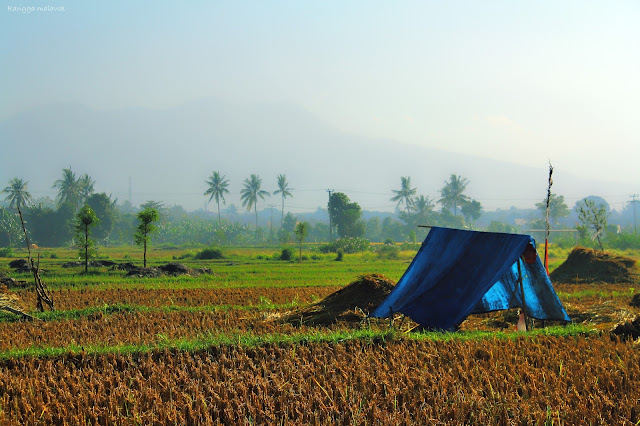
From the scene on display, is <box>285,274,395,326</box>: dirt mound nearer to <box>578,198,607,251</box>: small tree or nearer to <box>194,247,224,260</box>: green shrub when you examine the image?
<box>578,198,607,251</box>: small tree

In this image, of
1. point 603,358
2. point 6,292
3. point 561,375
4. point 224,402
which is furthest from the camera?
point 6,292

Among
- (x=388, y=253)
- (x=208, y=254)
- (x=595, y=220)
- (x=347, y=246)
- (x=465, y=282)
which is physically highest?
(x=595, y=220)

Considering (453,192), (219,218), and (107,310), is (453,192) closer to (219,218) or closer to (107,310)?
(219,218)

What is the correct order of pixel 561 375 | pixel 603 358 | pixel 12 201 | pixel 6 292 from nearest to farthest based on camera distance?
pixel 561 375 < pixel 603 358 < pixel 6 292 < pixel 12 201

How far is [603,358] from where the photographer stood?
21.8 ft

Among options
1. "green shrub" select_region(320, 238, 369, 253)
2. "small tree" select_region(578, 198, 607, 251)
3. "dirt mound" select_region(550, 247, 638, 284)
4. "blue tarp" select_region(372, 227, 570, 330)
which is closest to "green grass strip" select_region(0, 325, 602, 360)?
"blue tarp" select_region(372, 227, 570, 330)

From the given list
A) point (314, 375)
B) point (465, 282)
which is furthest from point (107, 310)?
point (465, 282)

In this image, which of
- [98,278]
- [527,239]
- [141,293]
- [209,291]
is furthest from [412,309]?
[98,278]

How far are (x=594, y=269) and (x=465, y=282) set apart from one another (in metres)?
14.4

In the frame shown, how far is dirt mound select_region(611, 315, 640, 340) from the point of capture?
7.73 metres

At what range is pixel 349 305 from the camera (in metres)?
10.9

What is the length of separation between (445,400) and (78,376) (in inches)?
157

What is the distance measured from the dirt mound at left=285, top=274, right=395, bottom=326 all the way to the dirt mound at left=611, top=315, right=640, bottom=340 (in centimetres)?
395

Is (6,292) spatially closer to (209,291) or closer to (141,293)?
(141,293)
